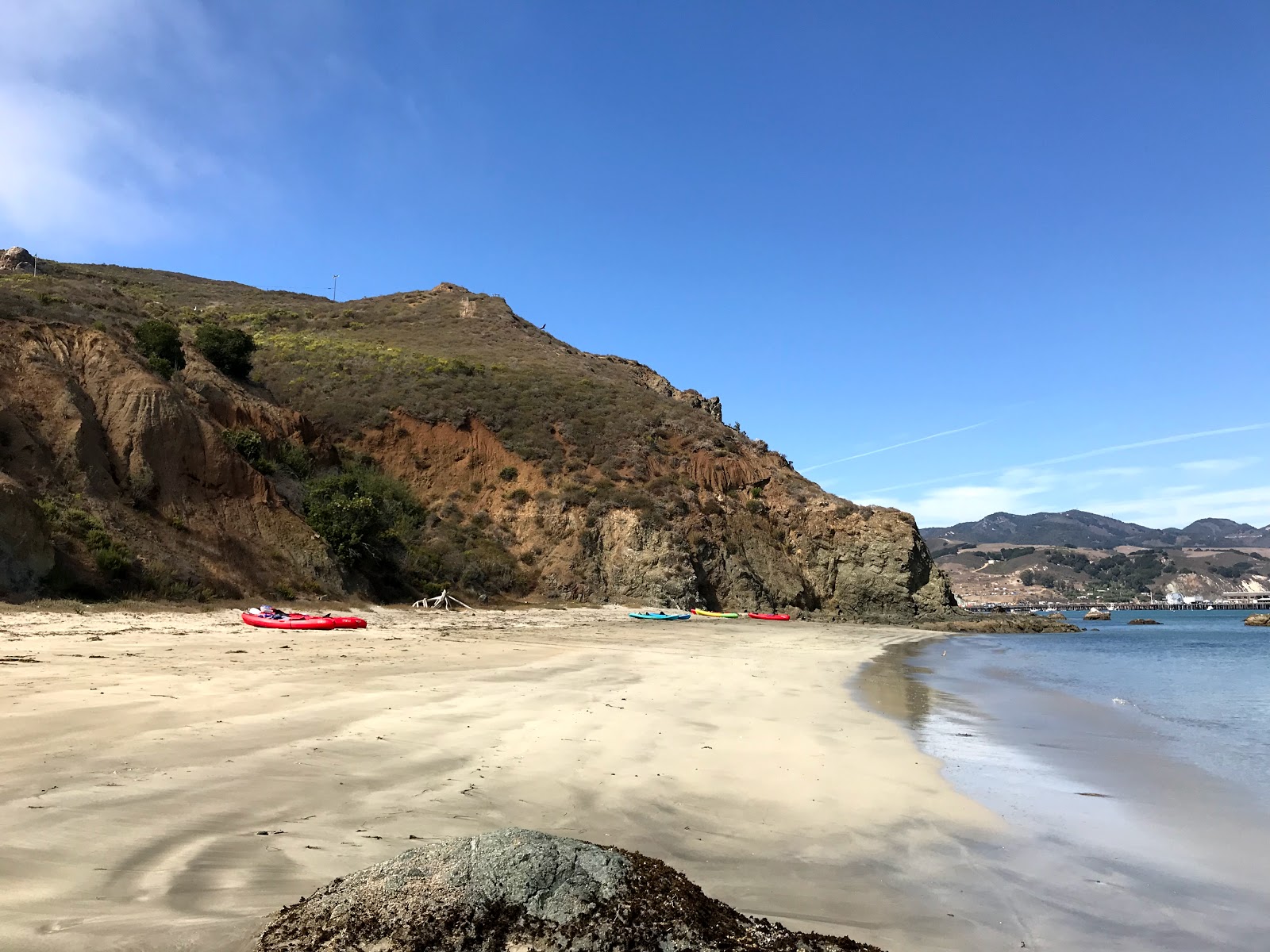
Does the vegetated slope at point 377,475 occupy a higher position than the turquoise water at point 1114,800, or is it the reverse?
the vegetated slope at point 377,475

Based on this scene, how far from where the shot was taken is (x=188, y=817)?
4.50m

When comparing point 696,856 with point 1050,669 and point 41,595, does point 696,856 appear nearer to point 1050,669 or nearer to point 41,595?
point 41,595

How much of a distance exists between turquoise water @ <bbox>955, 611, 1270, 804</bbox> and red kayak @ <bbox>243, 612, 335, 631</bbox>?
15.1 metres

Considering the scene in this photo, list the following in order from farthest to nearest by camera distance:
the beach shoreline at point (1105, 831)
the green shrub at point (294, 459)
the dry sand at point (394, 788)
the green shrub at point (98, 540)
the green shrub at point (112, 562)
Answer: the green shrub at point (294, 459) < the green shrub at point (98, 540) < the green shrub at point (112, 562) < the beach shoreline at point (1105, 831) < the dry sand at point (394, 788)

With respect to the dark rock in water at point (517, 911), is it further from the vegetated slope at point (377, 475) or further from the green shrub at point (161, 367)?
the green shrub at point (161, 367)

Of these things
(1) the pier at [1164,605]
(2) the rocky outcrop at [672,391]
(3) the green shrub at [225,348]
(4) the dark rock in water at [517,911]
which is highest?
(2) the rocky outcrop at [672,391]

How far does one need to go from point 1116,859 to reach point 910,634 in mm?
33522

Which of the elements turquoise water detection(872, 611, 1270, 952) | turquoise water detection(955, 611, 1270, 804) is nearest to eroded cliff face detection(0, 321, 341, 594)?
turquoise water detection(872, 611, 1270, 952)

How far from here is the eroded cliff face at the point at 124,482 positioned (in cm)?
1980

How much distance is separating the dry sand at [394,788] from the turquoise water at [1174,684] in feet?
12.4

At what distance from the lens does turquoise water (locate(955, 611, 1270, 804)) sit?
9734 mm

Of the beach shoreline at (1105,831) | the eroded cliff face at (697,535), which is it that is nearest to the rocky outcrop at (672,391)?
the eroded cliff face at (697,535)

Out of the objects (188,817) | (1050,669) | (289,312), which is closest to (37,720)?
(188,817)

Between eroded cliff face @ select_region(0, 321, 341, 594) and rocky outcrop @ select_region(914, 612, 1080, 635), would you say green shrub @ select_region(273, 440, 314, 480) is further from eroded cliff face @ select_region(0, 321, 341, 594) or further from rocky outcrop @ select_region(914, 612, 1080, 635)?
rocky outcrop @ select_region(914, 612, 1080, 635)
